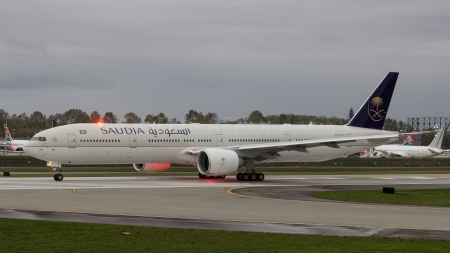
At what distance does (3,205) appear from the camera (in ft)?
89.2

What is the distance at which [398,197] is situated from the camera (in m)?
32.1

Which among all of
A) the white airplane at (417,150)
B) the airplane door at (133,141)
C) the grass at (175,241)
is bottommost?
the white airplane at (417,150)

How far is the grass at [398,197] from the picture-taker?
29.9 meters

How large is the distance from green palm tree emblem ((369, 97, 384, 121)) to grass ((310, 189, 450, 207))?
2179 cm

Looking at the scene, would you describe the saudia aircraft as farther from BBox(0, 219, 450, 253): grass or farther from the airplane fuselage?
BBox(0, 219, 450, 253): grass

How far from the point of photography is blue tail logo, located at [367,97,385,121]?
188ft

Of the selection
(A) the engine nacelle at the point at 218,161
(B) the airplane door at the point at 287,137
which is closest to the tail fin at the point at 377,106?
(B) the airplane door at the point at 287,137

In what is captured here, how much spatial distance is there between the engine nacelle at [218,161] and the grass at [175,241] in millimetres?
25545

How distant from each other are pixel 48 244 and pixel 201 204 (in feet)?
40.4

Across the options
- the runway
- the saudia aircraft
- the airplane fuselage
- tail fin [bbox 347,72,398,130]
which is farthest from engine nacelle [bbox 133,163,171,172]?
tail fin [bbox 347,72,398,130]

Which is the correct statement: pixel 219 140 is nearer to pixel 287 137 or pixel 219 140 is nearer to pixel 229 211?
pixel 287 137

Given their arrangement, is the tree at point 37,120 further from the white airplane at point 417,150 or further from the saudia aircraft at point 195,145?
the saudia aircraft at point 195,145

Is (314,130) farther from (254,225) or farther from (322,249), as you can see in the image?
(322,249)

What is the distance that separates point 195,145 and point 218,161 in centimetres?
514
